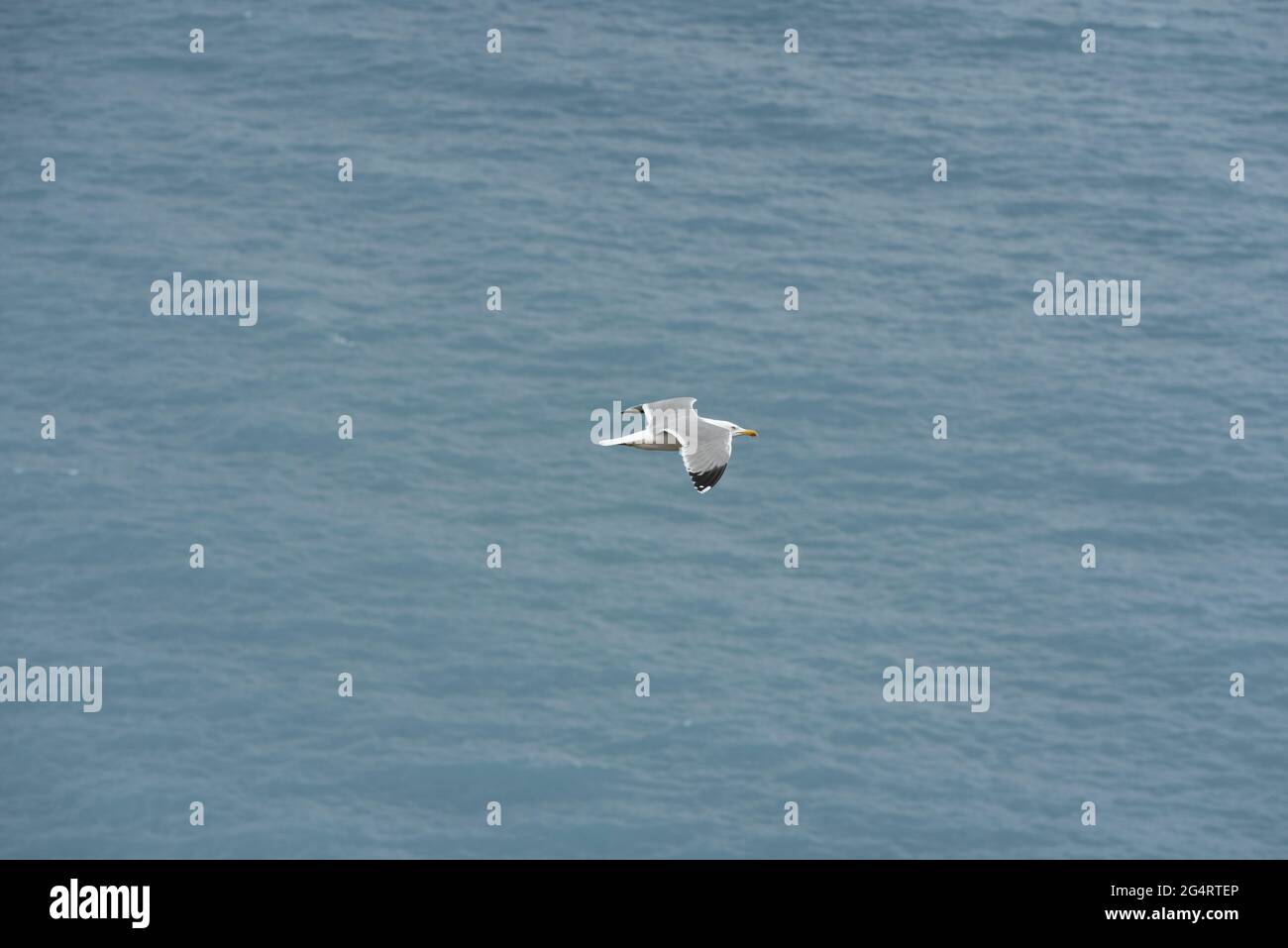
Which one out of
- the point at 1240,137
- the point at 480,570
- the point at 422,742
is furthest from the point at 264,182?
the point at 1240,137
